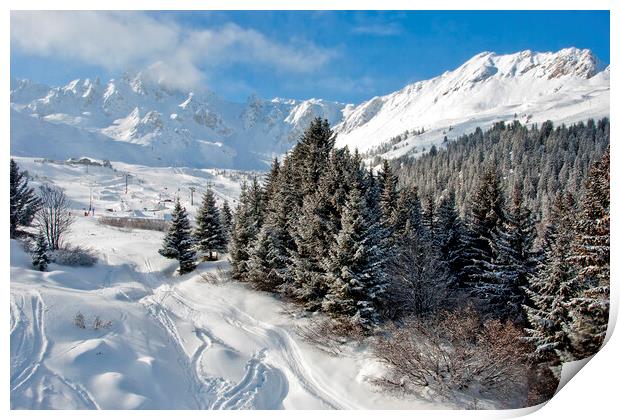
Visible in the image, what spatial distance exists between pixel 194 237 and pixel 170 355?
17.0 m

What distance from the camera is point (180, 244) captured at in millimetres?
27750

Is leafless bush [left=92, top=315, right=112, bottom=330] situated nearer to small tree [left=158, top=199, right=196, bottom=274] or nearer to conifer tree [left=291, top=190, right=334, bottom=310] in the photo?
conifer tree [left=291, top=190, right=334, bottom=310]

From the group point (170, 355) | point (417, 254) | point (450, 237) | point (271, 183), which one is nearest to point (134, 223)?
point (271, 183)

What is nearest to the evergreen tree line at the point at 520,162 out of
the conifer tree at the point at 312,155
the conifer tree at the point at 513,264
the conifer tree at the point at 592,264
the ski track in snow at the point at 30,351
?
the conifer tree at the point at 513,264

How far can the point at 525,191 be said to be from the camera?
86.9 meters

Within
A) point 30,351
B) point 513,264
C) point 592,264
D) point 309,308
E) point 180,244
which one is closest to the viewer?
point 30,351

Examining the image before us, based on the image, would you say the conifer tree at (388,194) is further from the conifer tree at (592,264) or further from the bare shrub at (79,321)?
the bare shrub at (79,321)

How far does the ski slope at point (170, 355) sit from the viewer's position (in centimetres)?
1062

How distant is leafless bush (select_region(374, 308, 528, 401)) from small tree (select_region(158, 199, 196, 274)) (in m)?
17.8

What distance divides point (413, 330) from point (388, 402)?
3.58 metres

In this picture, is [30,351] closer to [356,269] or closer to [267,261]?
[267,261]

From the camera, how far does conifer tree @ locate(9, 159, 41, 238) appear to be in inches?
834

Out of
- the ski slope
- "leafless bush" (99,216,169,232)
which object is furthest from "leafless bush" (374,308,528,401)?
"leafless bush" (99,216,169,232)
